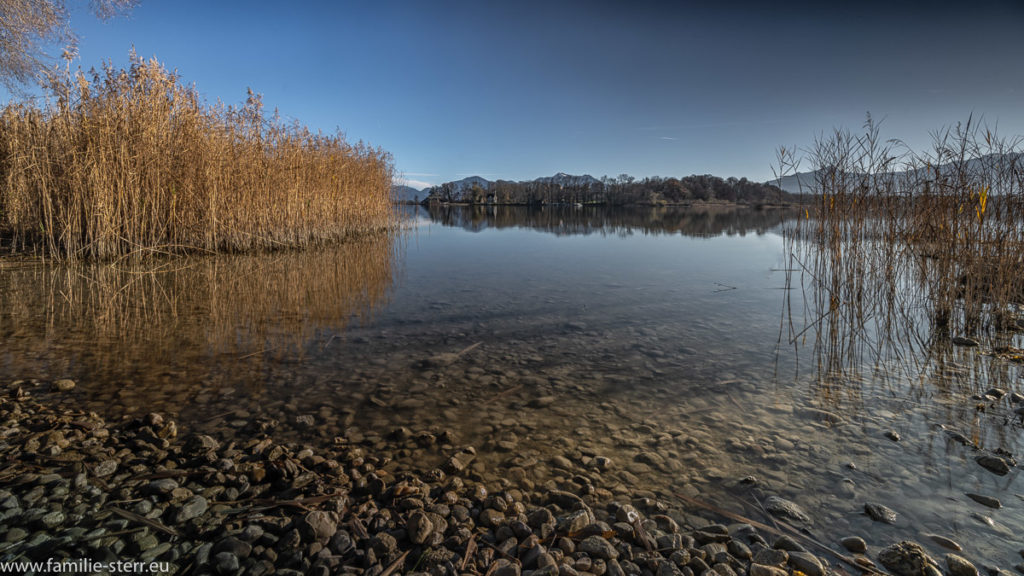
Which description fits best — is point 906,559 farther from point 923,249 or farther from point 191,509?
point 923,249

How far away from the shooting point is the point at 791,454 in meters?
2.43

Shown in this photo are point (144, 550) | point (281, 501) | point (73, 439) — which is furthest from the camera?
point (73, 439)

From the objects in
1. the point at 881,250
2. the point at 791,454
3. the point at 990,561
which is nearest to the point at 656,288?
the point at 881,250

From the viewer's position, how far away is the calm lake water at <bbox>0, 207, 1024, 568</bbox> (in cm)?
218

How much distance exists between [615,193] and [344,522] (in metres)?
94.1

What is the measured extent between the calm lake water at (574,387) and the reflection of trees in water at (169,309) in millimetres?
38

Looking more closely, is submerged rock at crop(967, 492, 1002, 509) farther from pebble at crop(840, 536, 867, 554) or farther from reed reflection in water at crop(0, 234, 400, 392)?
reed reflection in water at crop(0, 234, 400, 392)

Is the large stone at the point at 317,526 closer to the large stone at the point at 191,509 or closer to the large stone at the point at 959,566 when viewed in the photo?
the large stone at the point at 191,509

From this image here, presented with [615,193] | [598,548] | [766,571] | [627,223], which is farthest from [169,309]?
[615,193]

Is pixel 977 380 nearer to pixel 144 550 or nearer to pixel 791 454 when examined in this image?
pixel 791 454

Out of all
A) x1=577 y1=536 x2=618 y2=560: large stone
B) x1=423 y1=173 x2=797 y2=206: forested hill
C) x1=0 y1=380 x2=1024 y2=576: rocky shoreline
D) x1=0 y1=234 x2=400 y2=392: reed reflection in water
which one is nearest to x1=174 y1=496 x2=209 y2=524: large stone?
x1=0 y1=380 x2=1024 y2=576: rocky shoreline

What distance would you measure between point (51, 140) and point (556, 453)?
34.2 feet

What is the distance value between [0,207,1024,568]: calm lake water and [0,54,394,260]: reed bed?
1.59m

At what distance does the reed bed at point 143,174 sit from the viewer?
738 centimetres
